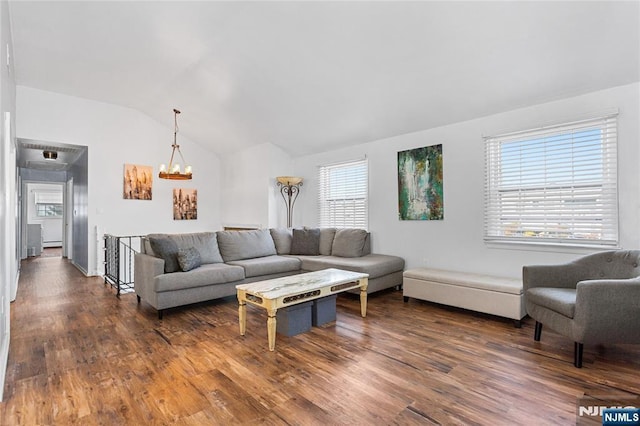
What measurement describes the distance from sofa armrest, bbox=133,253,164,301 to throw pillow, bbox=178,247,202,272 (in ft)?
0.71

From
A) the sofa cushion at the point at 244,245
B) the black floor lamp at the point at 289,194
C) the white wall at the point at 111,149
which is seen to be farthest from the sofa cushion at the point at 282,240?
the white wall at the point at 111,149

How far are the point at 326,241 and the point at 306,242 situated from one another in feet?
1.12

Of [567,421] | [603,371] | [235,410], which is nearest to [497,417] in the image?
[567,421]

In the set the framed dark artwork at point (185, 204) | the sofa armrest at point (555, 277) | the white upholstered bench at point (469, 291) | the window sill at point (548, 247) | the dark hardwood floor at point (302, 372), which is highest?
the framed dark artwork at point (185, 204)

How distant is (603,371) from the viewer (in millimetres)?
2361

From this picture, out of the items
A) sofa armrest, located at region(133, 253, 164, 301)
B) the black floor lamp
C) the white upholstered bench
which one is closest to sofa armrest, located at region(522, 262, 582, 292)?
the white upholstered bench

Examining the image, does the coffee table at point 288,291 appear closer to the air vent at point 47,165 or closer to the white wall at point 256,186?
the white wall at point 256,186

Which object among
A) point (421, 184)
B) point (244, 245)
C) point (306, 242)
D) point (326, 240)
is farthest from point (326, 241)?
point (421, 184)

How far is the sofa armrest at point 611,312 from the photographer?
7.61ft

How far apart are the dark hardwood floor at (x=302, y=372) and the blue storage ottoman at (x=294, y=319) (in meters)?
0.08

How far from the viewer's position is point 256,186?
22.8 feet

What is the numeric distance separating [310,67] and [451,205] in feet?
8.63

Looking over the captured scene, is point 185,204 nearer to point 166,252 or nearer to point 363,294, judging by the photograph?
point 166,252

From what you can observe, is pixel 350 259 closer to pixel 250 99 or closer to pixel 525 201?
pixel 525 201
